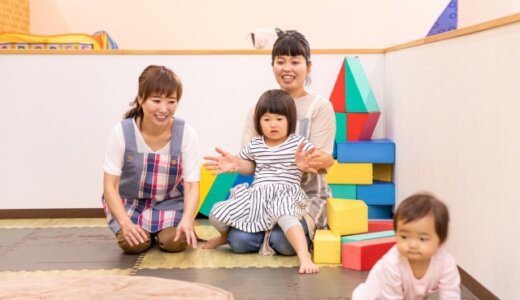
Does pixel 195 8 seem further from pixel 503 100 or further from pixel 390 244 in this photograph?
pixel 503 100

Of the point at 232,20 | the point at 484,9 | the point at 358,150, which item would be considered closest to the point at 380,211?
the point at 358,150

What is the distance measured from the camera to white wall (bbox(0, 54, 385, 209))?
340 cm

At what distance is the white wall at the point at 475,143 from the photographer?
171cm

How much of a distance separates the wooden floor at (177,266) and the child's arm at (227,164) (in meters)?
0.32

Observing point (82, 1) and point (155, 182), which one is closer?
point (155, 182)

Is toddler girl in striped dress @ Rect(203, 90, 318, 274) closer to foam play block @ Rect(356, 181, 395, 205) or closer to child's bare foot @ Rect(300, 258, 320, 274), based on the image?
child's bare foot @ Rect(300, 258, 320, 274)

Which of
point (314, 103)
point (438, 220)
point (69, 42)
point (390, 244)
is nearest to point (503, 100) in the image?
point (438, 220)

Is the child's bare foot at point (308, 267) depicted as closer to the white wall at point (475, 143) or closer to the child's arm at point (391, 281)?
the white wall at point (475, 143)

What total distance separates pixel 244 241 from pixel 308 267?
0.38m

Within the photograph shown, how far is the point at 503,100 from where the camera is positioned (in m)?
1.76

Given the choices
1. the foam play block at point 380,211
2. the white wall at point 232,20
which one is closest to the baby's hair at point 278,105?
the foam play block at point 380,211

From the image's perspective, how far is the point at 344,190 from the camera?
127 inches

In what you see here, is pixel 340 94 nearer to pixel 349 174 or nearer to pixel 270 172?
pixel 349 174

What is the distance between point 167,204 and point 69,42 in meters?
1.51
